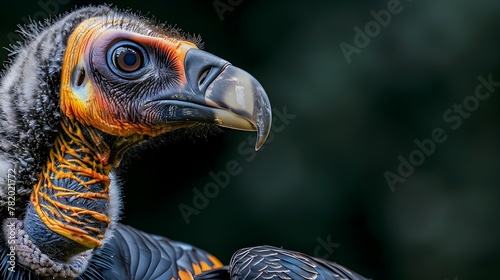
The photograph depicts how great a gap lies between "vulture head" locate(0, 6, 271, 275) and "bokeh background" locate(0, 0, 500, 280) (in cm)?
255

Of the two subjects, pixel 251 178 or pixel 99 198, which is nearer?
pixel 99 198

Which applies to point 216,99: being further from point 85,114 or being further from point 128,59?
point 85,114

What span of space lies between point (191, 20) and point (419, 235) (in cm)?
201

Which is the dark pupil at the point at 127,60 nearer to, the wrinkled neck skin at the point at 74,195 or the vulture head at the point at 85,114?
the vulture head at the point at 85,114

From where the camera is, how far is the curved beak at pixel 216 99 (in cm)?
263

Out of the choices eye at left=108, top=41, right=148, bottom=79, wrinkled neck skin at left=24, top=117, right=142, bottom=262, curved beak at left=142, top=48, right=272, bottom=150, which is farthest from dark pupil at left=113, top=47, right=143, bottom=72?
wrinkled neck skin at left=24, top=117, right=142, bottom=262

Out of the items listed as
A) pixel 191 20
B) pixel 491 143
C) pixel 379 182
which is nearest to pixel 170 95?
pixel 191 20

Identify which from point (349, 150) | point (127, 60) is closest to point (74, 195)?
point (127, 60)

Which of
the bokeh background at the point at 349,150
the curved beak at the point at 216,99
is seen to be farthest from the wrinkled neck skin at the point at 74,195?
the bokeh background at the point at 349,150

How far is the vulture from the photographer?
2664 mm

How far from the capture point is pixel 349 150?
554cm

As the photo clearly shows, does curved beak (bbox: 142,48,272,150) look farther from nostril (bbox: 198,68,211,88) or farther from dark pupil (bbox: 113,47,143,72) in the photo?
dark pupil (bbox: 113,47,143,72)

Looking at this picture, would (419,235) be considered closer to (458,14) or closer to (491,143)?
(491,143)

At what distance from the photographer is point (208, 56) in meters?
2.72
